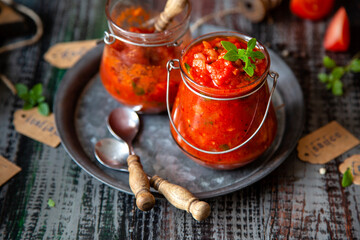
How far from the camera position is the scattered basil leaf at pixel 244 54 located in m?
1.08

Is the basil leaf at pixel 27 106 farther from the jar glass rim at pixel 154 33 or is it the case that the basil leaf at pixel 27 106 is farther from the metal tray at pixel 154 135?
the jar glass rim at pixel 154 33

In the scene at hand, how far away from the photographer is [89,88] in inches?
65.3

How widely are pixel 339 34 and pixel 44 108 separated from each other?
1.38 metres

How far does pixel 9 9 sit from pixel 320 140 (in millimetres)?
1607

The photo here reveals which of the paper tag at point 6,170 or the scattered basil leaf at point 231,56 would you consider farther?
the paper tag at point 6,170

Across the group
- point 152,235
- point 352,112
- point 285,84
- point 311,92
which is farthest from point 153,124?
point 352,112

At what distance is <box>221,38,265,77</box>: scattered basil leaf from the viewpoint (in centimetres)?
108

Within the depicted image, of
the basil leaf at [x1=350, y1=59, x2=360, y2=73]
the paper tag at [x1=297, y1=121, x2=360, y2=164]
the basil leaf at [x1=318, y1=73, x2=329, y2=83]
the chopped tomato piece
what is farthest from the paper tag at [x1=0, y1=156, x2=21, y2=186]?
the basil leaf at [x1=350, y1=59, x2=360, y2=73]

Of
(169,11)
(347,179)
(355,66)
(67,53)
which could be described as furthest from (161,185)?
(355,66)

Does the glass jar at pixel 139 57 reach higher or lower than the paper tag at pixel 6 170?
higher

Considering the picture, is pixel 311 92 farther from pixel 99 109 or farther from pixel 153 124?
pixel 99 109

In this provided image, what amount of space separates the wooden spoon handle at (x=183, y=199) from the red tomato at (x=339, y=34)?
113 cm

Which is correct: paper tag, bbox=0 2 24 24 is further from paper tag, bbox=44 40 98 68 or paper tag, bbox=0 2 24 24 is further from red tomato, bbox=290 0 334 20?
red tomato, bbox=290 0 334 20

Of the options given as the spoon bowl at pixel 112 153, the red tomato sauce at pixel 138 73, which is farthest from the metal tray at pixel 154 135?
the red tomato sauce at pixel 138 73
